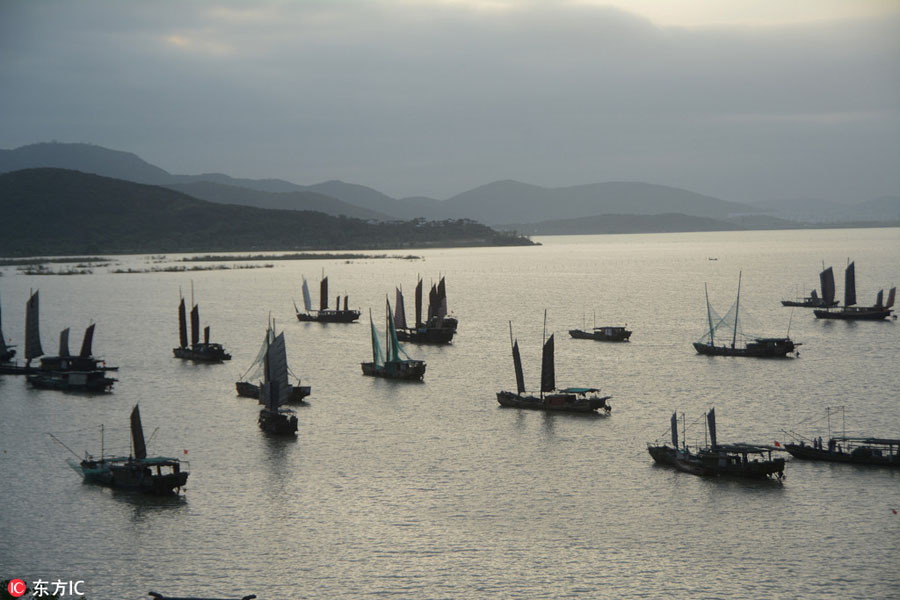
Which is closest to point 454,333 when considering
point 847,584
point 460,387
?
point 460,387

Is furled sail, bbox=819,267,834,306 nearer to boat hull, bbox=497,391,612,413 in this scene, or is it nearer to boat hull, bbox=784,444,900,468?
boat hull, bbox=497,391,612,413

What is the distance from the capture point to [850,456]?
182 ft

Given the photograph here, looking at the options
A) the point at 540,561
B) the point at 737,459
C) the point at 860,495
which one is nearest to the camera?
the point at 540,561

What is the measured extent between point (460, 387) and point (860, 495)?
1517 inches

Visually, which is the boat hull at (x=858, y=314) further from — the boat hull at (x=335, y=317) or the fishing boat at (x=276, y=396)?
the fishing boat at (x=276, y=396)

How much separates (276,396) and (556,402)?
67.8 ft

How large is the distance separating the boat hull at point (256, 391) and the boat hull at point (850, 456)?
36.5 meters

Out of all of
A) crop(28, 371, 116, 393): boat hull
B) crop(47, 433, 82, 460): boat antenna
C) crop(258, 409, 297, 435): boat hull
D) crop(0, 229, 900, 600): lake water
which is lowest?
crop(0, 229, 900, 600): lake water

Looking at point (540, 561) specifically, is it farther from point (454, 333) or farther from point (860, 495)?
point (454, 333)

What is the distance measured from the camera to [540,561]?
137ft

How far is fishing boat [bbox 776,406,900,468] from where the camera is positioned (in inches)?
2159

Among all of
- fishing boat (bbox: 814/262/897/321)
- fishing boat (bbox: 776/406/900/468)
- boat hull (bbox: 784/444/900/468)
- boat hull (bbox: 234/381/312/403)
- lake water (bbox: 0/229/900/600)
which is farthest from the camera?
fishing boat (bbox: 814/262/897/321)

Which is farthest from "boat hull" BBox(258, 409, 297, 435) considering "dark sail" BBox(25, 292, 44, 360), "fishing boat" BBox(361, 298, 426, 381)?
"dark sail" BBox(25, 292, 44, 360)

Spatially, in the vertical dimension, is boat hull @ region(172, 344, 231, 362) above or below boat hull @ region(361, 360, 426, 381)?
above
